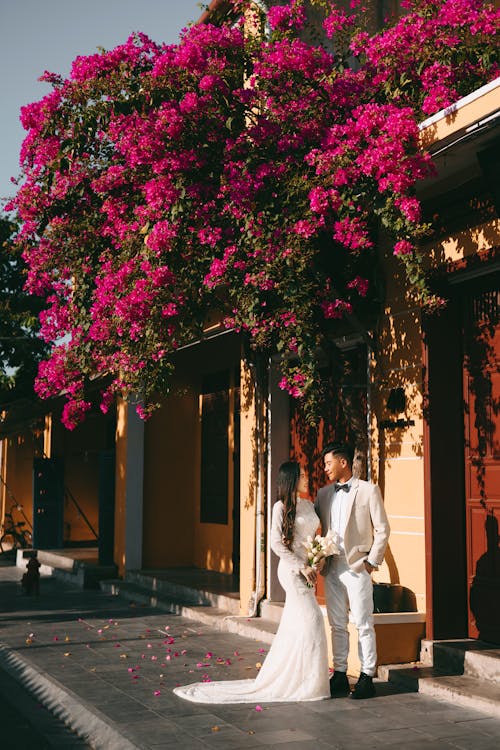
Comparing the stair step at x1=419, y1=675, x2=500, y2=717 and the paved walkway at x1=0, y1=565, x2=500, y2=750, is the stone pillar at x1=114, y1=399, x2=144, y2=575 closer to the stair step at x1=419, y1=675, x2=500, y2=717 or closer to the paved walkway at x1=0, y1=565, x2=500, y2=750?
the paved walkway at x1=0, y1=565, x2=500, y2=750

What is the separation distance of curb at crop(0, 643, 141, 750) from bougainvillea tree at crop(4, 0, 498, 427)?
309cm

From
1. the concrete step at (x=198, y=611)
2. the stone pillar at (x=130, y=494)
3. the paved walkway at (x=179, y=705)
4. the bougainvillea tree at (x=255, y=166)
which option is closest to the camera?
the paved walkway at (x=179, y=705)

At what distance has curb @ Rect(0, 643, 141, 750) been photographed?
→ 230 inches

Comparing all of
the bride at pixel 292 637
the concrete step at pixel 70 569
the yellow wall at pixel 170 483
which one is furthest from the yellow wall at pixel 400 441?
the concrete step at pixel 70 569

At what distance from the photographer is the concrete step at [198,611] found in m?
9.89

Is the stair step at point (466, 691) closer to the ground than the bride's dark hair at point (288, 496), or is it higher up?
closer to the ground

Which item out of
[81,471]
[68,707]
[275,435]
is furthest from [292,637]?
[81,471]

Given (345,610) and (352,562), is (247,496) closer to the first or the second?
(345,610)

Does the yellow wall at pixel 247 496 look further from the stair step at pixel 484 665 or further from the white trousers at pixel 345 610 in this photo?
the stair step at pixel 484 665

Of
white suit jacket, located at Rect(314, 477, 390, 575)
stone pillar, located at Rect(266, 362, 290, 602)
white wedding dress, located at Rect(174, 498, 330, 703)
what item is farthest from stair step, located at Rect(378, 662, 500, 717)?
stone pillar, located at Rect(266, 362, 290, 602)

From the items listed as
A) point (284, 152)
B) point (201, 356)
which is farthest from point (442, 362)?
point (201, 356)

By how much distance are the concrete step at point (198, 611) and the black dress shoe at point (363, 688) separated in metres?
2.62

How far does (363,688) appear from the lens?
6.84 meters

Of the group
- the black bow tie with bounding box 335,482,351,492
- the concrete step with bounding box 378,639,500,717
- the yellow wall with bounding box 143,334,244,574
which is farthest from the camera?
the yellow wall with bounding box 143,334,244,574
